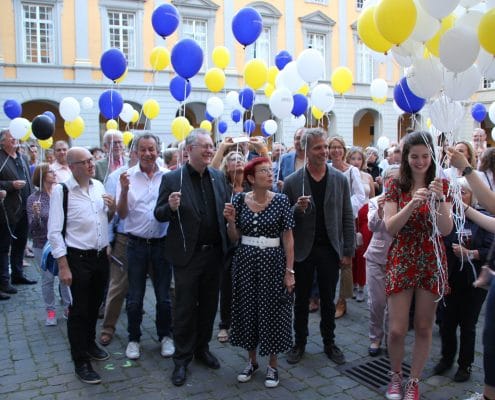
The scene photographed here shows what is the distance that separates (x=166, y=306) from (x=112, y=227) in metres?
0.99

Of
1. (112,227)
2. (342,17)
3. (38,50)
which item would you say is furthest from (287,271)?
(342,17)

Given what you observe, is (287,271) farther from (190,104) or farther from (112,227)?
(190,104)

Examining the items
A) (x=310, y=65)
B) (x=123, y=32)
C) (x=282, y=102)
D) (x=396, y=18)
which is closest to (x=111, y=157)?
(x=282, y=102)

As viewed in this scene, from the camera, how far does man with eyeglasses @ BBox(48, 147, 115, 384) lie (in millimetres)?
3838

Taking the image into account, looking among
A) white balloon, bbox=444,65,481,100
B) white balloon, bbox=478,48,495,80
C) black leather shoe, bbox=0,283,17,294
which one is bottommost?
black leather shoe, bbox=0,283,17,294

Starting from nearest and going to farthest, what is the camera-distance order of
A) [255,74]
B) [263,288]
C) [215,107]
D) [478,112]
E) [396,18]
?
[396,18], [263,288], [255,74], [215,107], [478,112]

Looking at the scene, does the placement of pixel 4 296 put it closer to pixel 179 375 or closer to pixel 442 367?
pixel 179 375

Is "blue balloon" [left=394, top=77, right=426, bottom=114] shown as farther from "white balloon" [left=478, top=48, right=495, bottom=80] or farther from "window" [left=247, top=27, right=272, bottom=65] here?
"window" [left=247, top=27, right=272, bottom=65]

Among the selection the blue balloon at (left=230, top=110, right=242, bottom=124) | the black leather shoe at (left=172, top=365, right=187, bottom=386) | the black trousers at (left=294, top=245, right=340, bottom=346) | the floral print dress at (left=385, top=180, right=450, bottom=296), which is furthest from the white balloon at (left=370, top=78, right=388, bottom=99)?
the black leather shoe at (left=172, top=365, right=187, bottom=386)

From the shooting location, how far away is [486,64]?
3.57 metres

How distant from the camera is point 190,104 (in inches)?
885

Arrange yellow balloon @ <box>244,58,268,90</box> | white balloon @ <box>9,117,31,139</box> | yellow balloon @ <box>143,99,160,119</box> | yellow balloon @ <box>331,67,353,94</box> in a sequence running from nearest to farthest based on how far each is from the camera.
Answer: yellow balloon @ <box>244,58,268,90</box> < white balloon @ <box>9,117,31,139</box> < yellow balloon @ <box>331,67,353,94</box> < yellow balloon @ <box>143,99,160,119</box>

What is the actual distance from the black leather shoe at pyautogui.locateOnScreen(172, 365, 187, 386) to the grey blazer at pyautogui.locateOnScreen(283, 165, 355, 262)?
136 centimetres

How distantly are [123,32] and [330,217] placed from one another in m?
18.9
